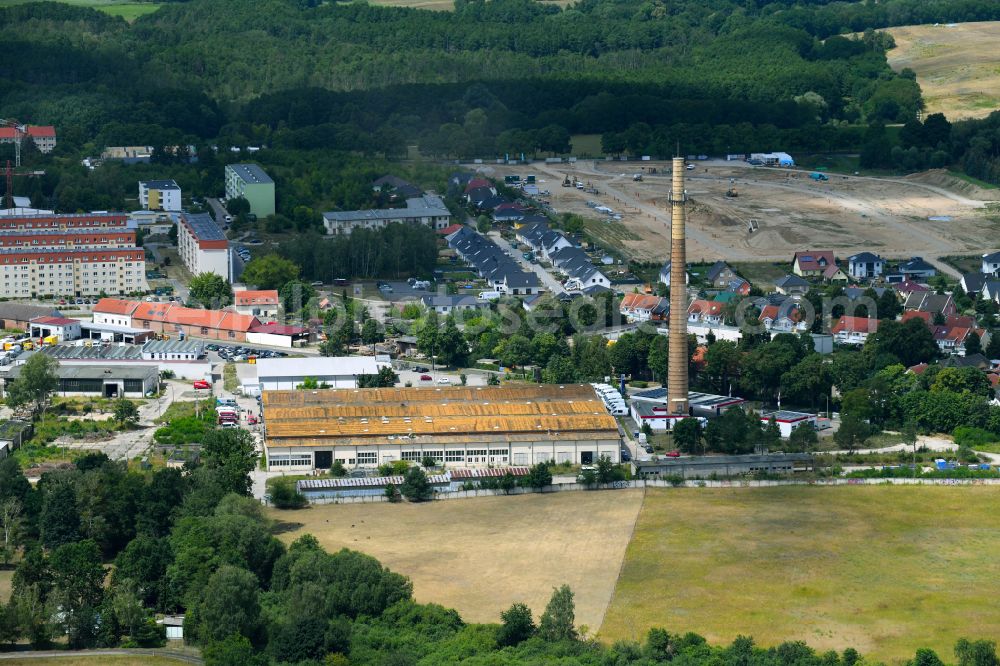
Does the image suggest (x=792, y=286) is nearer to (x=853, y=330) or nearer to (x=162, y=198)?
(x=853, y=330)

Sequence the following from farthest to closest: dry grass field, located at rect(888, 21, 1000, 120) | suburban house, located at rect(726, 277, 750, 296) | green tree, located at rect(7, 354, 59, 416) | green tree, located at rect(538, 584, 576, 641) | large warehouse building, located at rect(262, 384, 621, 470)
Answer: dry grass field, located at rect(888, 21, 1000, 120)
suburban house, located at rect(726, 277, 750, 296)
green tree, located at rect(7, 354, 59, 416)
large warehouse building, located at rect(262, 384, 621, 470)
green tree, located at rect(538, 584, 576, 641)

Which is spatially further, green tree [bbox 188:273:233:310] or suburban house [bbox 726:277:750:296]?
suburban house [bbox 726:277:750:296]

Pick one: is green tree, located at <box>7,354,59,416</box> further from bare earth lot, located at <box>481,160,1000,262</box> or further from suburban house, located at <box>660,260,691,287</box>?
bare earth lot, located at <box>481,160,1000,262</box>

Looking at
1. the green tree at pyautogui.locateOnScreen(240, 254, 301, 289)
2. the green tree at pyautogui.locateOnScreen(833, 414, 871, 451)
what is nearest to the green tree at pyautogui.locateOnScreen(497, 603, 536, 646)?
the green tree at pyautogui.locateOnScreen(833, 414, 871, 451)

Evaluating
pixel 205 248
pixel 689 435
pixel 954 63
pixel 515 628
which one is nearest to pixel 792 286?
pixel 689 435

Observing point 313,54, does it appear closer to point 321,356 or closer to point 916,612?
point 321,356

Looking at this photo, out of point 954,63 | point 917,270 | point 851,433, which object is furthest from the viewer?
point 954,63

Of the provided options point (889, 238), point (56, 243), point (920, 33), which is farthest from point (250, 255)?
point (920, 33)
